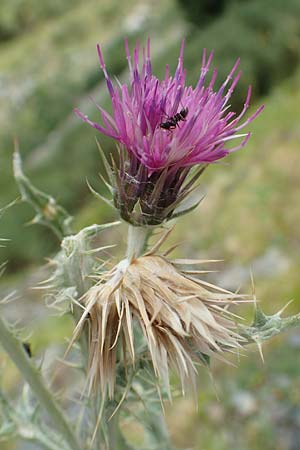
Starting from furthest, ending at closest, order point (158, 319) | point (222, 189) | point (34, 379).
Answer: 1. point (222, 189)
2. point (34, 379)
3. point (158, 319)

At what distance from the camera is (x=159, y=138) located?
6.19 ft

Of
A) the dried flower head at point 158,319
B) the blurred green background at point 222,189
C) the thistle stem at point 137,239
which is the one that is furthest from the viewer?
the blurred green background at point 222,189

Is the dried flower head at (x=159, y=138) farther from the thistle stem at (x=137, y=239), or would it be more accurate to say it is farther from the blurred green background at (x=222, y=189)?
the blurred green background at (x=222, y=189)

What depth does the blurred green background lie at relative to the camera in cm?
596

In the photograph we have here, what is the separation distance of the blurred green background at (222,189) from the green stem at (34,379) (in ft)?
0.95

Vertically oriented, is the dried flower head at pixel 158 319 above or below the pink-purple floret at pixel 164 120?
below

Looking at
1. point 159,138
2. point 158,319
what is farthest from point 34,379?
point 159,138

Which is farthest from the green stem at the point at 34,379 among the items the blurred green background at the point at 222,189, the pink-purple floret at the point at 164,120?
the pink-purple floret at the point at 164,120

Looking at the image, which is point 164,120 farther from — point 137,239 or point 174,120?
point 137,239

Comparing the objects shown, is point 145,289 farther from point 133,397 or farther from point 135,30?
point 135,30

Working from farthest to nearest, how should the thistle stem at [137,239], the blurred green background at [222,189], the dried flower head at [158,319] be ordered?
1. the blurred green background at [222,189]
2. the thistle stem at [137,239]
3. the dried flower head at [158,319]

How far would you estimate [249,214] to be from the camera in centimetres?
880

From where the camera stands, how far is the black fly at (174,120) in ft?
6.26

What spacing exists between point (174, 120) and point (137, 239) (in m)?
0.40
